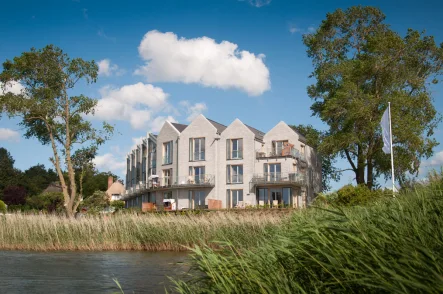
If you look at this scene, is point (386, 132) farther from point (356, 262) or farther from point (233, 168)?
point (233, 168)

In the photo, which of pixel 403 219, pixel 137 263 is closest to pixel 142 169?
pixel 137 263

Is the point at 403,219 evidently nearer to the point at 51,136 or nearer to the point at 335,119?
the point at 335,119

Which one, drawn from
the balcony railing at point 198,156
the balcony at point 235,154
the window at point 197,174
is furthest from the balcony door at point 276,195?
the balcony railing at point 198,156

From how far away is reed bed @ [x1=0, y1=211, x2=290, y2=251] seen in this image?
20219 millimetres

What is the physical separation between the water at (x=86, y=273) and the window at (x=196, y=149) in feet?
96.0

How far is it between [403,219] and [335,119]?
3077cm

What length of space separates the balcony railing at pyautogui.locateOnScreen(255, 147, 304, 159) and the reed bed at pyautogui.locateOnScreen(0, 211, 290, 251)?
23.4 meters

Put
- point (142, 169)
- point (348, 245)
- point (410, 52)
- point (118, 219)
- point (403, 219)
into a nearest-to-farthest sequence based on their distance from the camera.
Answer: point (348, 245) < point (403, 219) < point (118, 219) < point (410, 52) < point (142, 169)

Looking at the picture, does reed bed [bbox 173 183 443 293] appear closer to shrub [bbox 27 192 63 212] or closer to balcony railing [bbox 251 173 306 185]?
balcony railing [bbox 251 173 306 185]

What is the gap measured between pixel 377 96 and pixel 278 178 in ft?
41.0

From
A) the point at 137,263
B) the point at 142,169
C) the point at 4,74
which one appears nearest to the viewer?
the point at 137,263

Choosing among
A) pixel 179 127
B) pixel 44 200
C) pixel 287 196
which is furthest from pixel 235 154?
pixel 44 200

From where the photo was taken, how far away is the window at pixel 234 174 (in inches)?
1817

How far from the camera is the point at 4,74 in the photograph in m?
38.9
